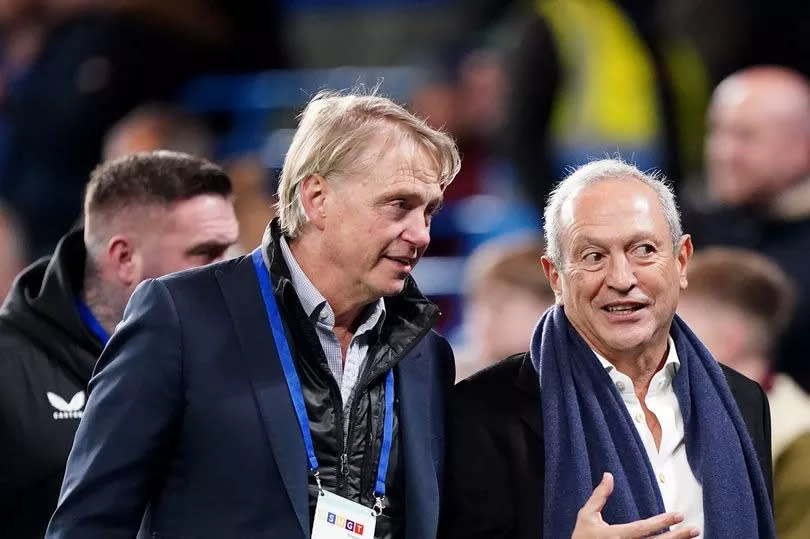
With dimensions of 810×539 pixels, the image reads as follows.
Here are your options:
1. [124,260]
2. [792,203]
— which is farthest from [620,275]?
[792,203]

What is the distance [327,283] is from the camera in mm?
3611

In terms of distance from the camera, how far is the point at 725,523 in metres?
3.58

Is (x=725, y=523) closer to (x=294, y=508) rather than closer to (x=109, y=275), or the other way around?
(x=294, y=508)

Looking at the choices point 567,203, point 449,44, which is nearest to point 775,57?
point 449,44

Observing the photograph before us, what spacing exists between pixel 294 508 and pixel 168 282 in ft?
1.78

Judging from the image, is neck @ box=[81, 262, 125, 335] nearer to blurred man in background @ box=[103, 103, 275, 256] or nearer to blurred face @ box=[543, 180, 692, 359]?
blurred face @ box=[543, 180, 692, 359]

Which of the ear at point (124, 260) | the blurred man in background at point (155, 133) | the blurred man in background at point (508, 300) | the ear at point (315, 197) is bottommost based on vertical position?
the ear at point (315, 197)

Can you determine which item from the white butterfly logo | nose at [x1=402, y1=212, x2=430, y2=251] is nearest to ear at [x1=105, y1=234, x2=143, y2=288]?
the white butterfly logo

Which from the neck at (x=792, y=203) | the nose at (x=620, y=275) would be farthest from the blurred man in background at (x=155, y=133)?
the nose at (x=620, y=275)

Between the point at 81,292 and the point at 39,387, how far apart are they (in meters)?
0.30

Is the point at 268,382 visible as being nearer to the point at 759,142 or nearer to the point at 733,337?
the point at 733,337

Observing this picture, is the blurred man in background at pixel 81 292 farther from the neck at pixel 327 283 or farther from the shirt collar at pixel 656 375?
the shirt collar at pixel 656 375

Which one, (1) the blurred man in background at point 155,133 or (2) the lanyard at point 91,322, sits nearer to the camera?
(2) the lanyard at point 91,322

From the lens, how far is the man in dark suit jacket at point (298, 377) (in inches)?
136
